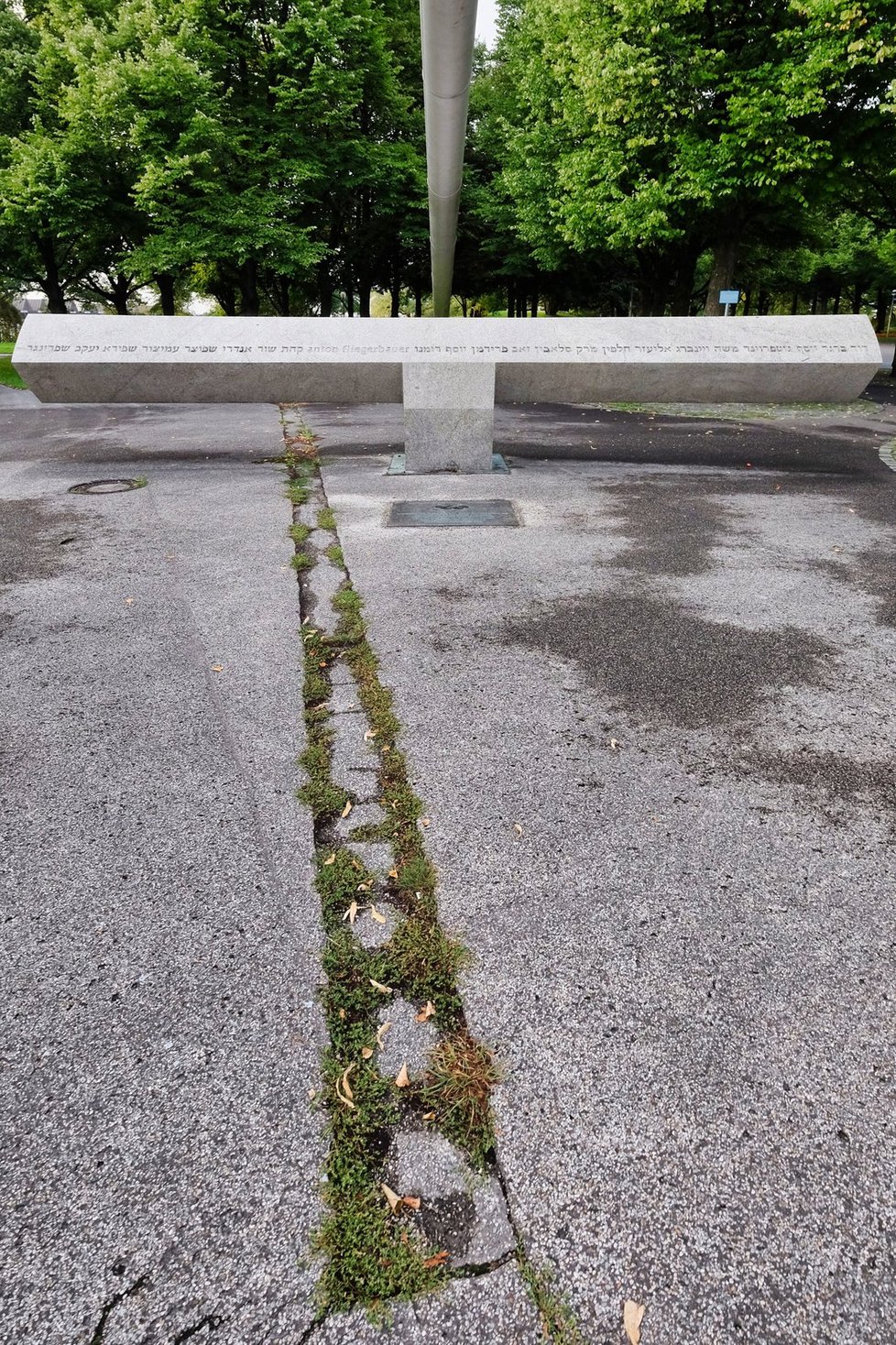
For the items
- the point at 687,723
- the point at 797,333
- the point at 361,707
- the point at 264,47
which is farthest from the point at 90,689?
the point at 264,47

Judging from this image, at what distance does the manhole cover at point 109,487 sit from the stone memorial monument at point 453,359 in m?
0.96

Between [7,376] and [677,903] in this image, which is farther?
[7,376]

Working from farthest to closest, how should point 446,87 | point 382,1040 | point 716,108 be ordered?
1. point 716,108
2. point 446,87
3. point 382,1040

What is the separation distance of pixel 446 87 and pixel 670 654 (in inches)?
109

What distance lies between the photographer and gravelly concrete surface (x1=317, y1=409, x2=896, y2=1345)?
5.16 ft

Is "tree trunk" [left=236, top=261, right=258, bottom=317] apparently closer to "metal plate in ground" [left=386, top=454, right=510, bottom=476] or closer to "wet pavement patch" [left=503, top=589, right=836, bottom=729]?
"metal plate in ground" [left=386, top=454, right=510, bottom=476]

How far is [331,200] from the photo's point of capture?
27.1 m

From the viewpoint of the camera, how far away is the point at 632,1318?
144 centimetres

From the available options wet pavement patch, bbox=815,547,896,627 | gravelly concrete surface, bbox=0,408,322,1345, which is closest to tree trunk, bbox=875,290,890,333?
wet pavement patch, bbox=815,547,896,627

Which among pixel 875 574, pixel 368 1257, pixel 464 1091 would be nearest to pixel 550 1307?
pixel 368 1257

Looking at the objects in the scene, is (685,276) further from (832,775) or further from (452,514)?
(832,775)

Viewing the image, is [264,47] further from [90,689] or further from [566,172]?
[90,689]

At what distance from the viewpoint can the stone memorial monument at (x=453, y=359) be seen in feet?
25.6

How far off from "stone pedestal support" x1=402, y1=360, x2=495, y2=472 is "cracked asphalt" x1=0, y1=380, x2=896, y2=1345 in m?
2.98
